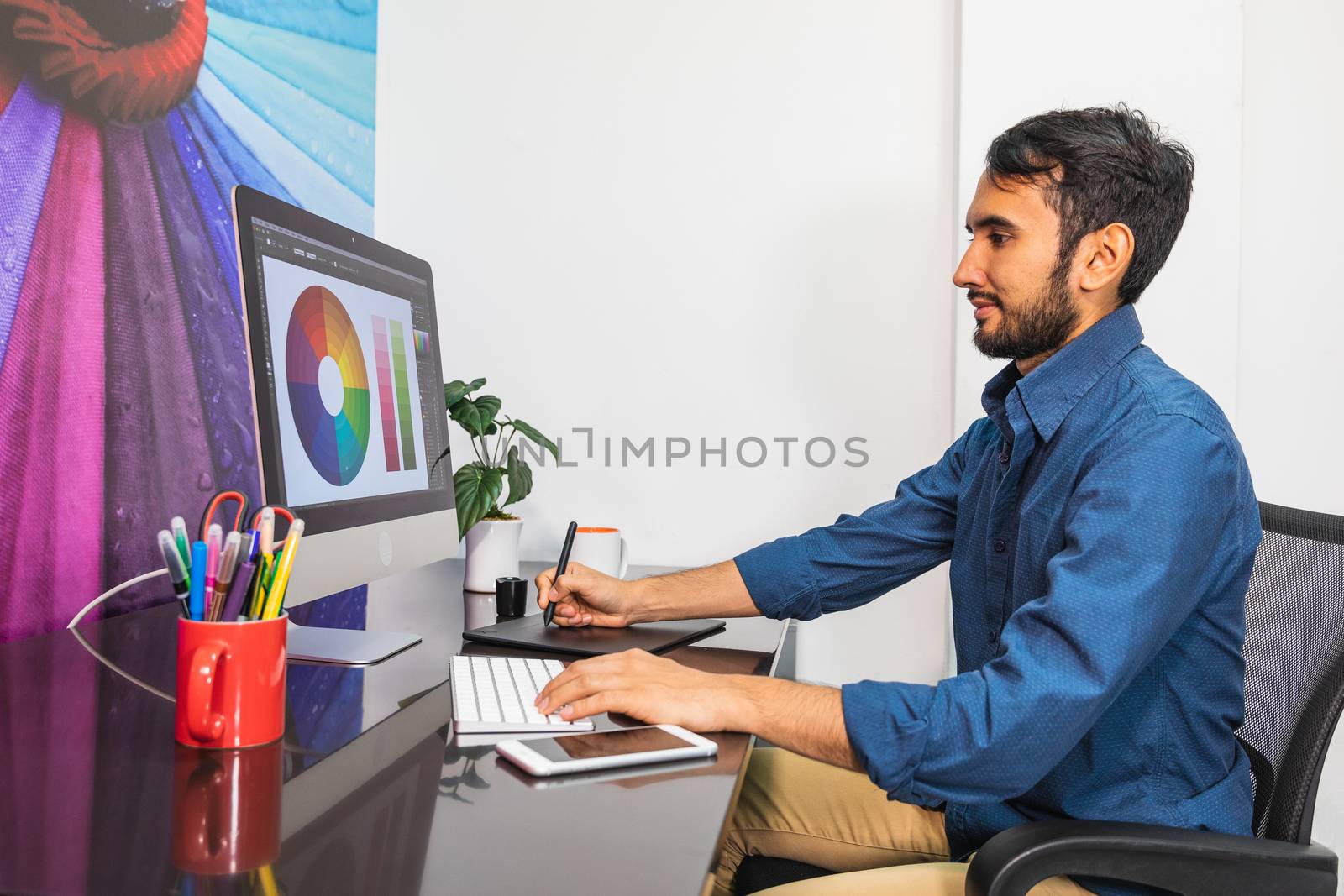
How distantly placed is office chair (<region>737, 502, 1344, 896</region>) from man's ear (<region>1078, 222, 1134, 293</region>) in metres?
0.36

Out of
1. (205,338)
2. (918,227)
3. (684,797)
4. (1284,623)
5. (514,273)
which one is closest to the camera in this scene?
(684,797)

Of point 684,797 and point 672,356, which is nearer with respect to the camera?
point 684,797

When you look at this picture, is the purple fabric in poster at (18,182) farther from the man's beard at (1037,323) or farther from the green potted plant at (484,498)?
the man's beard at (1037,323)

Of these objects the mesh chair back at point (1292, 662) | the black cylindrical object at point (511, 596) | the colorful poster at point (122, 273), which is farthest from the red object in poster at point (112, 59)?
the mesh chair back at point (1292, 662)

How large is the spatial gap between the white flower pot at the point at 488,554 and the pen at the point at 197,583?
40.4 inches

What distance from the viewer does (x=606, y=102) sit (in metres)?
2.27

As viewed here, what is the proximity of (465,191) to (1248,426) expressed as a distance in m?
1.71

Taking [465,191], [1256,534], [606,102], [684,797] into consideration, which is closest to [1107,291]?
[1256,534]

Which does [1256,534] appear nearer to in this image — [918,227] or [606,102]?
[918,227]

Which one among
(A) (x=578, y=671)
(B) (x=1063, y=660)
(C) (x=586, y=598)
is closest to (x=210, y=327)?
(C) (x=586, y=598)

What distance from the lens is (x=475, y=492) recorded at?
1904mm

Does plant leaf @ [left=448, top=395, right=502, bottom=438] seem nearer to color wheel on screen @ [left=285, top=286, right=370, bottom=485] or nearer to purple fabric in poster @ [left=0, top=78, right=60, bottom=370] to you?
color wheel on screen @ [left=285, top=286, right=370, bottom=485]

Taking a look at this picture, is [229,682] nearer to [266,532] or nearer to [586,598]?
[266,532]

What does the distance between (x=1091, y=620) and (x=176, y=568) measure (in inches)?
31.7
